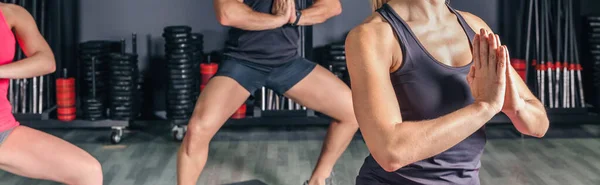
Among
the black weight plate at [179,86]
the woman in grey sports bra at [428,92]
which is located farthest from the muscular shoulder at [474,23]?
the black weight plate at [179,86]

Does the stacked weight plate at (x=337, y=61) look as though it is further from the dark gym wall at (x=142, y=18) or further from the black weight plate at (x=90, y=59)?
the black weight plate at (x=90, y=59)

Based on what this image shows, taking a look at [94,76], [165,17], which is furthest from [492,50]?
[165,17]

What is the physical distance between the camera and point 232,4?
13.7 feet

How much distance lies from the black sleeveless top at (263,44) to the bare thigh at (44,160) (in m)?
1.18

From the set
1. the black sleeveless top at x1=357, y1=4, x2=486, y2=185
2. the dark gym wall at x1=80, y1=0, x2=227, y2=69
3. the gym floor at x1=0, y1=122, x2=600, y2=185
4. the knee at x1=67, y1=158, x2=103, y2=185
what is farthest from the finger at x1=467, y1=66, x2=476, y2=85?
the dark gym wall at x1=80, y1=0, x2=227, y2=69

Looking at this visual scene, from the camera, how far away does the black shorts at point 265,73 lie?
4.10 m

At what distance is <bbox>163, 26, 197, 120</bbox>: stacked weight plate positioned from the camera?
5969 millimetres

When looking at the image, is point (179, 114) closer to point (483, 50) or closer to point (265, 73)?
point (265, 73)

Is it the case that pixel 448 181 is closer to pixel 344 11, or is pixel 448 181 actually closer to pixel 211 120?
pixel 211 120

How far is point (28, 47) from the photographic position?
336 centimetres

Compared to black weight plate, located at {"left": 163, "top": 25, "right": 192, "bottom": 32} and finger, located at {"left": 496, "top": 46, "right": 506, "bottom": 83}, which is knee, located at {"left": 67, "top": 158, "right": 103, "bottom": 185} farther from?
black weight plate, located at {"left": 163, "top": 25, "right": 192, "bottom": 32}

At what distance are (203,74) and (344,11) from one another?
3.74 ft

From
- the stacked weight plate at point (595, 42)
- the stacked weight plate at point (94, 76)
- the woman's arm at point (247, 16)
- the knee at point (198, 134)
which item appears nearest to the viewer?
the knee at point (198, 134)

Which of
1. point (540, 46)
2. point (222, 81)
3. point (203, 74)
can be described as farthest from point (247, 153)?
point (540, 46)
